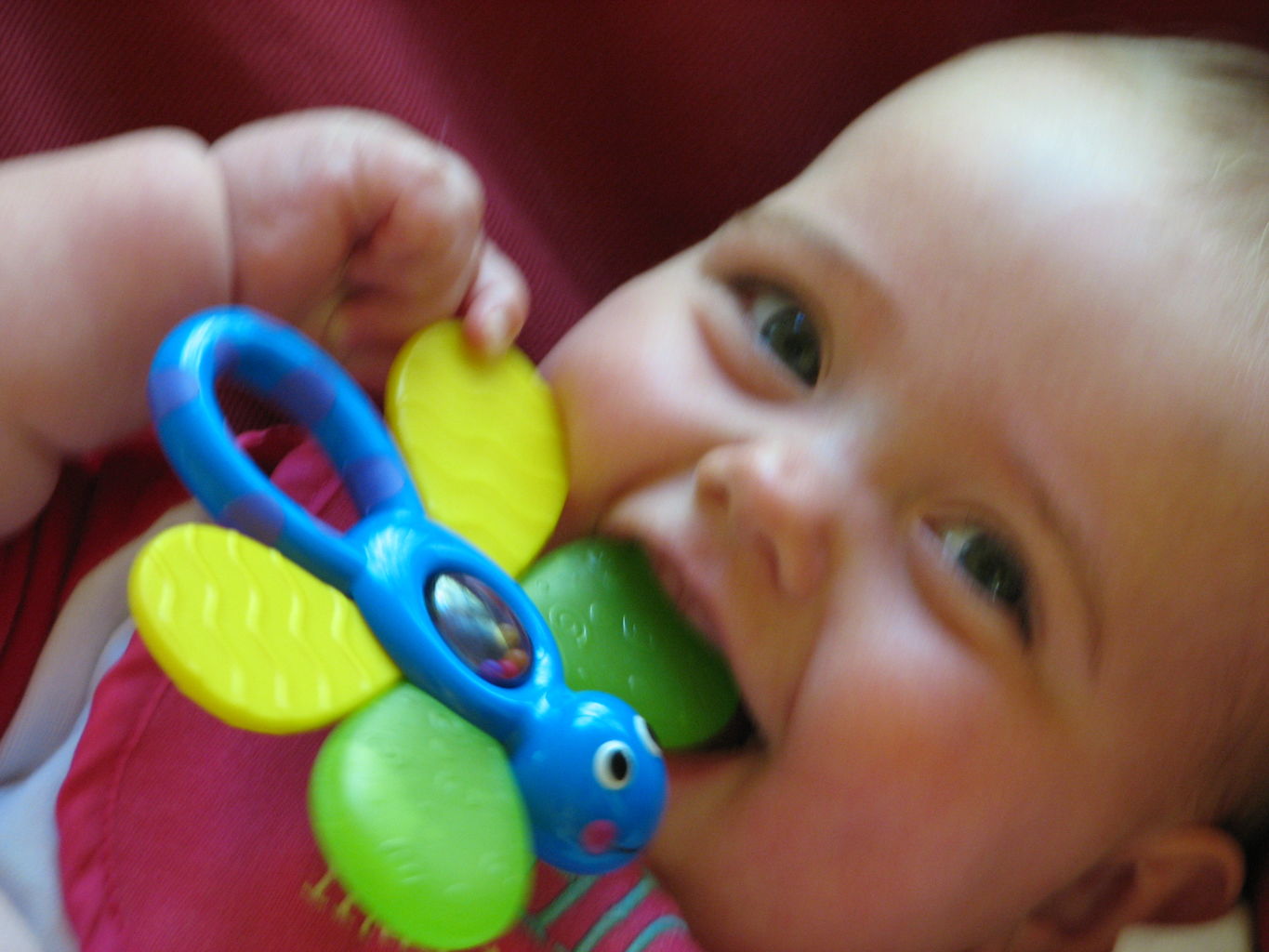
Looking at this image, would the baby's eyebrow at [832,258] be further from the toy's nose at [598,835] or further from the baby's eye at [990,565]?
the toy's nose at [598,835]

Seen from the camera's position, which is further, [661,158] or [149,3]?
[661,158]

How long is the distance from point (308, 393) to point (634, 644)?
0.22 meters

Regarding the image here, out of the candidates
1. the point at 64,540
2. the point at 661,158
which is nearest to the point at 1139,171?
the point at 661,158

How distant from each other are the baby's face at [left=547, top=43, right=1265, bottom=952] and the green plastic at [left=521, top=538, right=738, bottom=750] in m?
0.02

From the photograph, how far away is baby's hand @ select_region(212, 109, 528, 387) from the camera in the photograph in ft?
2.30

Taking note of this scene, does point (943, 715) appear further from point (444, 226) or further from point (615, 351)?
point (444, 226)

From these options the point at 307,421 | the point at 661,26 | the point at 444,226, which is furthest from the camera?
the point at 661,26

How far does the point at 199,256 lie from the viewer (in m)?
0.68

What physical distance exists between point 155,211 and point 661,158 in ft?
1.45

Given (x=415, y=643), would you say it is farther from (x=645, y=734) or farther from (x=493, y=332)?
(x=493, y=332)

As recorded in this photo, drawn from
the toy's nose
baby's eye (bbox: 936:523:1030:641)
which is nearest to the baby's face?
baby's eye (bbox: 936:523:1030:641)

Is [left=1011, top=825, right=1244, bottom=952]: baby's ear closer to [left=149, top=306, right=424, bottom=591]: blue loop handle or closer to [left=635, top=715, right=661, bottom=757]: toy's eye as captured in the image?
[left=635, top=715, right=661, bottom=757]: toy's eye

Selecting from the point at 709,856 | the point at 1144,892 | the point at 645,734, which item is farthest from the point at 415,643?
the point at 1144,892

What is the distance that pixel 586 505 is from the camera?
28.2 inches
